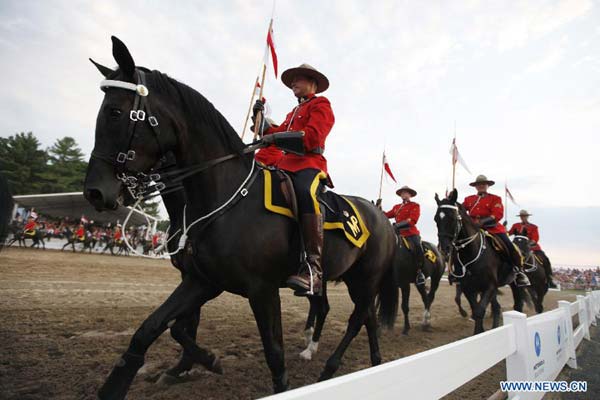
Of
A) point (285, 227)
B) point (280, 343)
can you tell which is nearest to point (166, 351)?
point (280, 343)

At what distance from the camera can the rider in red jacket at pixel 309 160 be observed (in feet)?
9.81

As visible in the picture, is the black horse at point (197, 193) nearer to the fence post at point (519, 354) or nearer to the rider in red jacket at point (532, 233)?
the fence post at point (519, 354)

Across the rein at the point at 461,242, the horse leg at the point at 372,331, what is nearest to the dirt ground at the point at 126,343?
the horse leg at the point at 372,331

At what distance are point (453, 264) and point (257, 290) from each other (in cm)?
586

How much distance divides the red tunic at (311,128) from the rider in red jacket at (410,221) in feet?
19.1

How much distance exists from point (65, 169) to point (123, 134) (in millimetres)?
53967

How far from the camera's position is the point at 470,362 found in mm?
2152

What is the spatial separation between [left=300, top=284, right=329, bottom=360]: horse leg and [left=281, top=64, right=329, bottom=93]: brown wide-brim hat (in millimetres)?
2805

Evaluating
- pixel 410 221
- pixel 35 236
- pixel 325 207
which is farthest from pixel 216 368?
pixel 35 236

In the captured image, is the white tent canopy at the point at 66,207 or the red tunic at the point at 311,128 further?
the white tent canopy at the point at 66,207

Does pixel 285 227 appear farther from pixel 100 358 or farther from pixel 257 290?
pixel 100 358

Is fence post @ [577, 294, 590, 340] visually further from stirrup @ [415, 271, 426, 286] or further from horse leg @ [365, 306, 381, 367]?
horse leg @ [365, 306, 381, 367]

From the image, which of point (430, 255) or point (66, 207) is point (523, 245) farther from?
point (66, 207)

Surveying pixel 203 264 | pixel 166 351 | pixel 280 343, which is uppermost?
pixel 203 264
